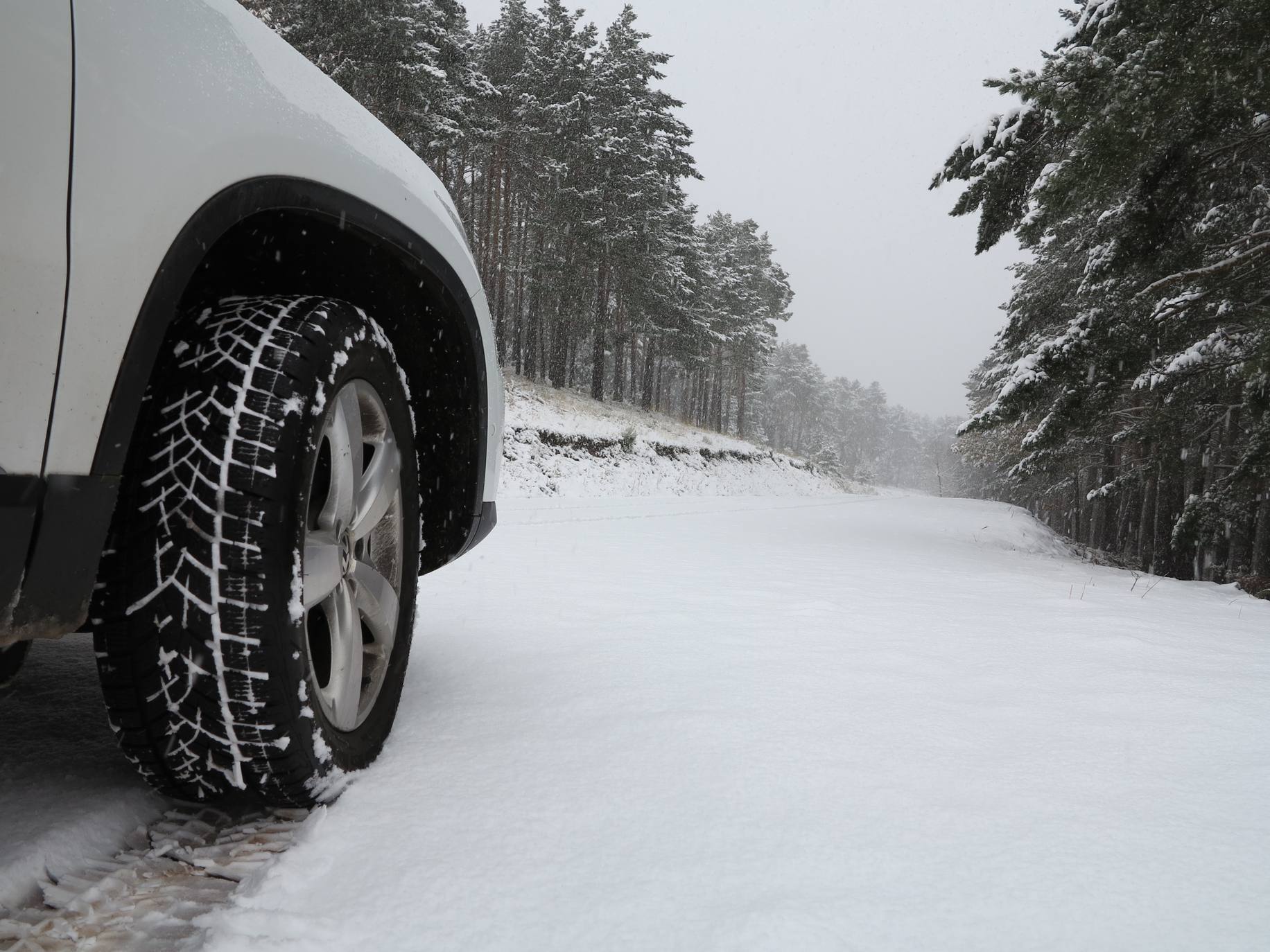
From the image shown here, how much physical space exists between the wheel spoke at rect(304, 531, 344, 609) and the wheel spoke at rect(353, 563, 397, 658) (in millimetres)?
98

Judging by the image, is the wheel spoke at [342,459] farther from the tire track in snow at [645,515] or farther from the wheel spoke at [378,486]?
the tire track in snow at [645,515]

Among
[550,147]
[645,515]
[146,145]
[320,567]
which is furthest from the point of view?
[550,147]

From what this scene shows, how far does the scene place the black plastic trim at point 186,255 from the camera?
3.02ft

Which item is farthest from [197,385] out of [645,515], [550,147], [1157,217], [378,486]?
[550,147]

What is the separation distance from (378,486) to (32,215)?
76cm

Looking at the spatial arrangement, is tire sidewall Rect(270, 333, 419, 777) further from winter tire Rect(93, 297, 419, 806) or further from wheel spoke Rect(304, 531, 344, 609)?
wheel spoke Rect(304, 531, 344, 609)

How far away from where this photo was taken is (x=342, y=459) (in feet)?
4.40

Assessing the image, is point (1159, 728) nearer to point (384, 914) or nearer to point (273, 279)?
point (384, 914)

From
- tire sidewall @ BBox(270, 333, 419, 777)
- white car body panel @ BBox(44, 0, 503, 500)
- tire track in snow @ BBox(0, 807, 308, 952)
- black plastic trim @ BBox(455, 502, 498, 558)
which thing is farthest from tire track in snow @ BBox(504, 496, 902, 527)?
white car body panel @ BBox(44, 0, 503, 500)

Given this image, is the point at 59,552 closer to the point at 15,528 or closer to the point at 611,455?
the point at 15,528

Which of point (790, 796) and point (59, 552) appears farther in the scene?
point (790, 796)

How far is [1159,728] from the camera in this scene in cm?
167

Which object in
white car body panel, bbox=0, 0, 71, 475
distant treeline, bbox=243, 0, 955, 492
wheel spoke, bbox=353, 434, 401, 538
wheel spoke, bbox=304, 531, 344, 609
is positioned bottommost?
wheel spoke, bbox=304, 531, 344, 609

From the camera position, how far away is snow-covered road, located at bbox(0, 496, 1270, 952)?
93 centimetres
